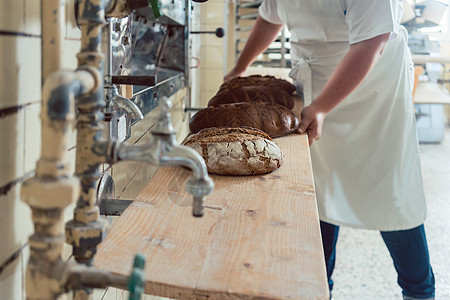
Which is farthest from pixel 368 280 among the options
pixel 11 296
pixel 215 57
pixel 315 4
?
pixel 215 57

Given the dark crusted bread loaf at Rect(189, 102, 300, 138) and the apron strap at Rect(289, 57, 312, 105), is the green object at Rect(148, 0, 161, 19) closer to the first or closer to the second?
the dark crusted bread loaf at Rect(189, 102, 300, 138)

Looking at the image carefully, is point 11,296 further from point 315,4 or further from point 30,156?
point 315,4

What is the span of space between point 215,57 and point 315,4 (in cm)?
362

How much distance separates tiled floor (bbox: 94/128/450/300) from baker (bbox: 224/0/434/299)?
0.46 meters

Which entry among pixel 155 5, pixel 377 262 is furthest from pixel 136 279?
pixel 377 262

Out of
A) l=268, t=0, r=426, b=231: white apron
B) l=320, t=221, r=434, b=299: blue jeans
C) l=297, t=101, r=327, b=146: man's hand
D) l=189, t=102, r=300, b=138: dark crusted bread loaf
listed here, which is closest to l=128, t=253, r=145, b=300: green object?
l=189, t=102, r=300, b=138: dark crusted bread loaf

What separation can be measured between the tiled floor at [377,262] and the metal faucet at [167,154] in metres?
1.46

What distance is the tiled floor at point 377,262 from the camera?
2.55 metres

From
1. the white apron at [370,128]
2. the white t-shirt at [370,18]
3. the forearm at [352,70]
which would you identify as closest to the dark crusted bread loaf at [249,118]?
the forearm at [352,70]

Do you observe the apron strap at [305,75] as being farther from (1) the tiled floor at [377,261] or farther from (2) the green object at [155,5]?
(2) the green object at [155,5]

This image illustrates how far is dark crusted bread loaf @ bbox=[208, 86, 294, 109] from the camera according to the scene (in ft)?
6.01

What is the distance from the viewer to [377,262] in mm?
2895

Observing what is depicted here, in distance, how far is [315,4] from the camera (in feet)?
6.39

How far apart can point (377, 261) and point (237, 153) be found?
6.79 feet
